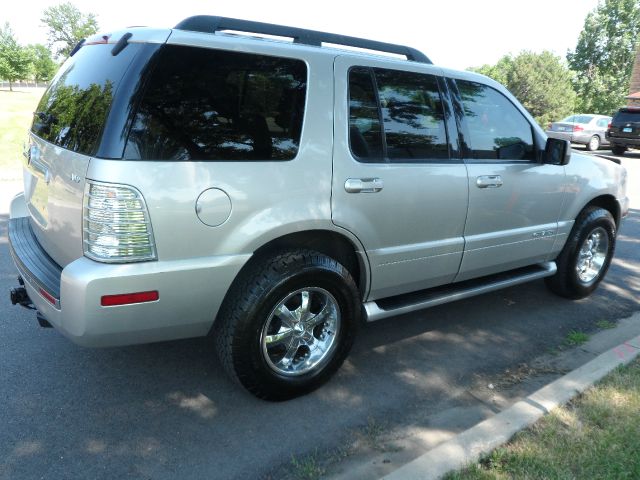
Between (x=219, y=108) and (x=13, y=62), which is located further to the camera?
(x=13, y=62)

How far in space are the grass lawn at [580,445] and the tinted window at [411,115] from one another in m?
1.73

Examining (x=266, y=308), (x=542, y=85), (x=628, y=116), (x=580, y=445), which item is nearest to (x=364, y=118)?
(x=266, y=308)

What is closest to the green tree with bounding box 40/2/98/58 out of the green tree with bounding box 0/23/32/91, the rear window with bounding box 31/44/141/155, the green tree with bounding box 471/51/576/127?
the green tree with bounding box 0/23/32/91

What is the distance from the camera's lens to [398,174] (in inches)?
129

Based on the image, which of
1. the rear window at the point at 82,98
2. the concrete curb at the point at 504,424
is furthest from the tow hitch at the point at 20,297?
the concrete curb at the point at 504,424

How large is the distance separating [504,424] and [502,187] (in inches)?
70.4

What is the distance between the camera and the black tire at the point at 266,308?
2.79 metres

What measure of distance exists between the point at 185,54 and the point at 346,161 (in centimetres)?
104

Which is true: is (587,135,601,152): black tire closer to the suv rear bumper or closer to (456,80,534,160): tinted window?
(456,80,534,160): tinted window

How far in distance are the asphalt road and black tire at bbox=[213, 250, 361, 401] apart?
0.57 feet

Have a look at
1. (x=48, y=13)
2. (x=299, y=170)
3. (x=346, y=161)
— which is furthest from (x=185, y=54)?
(x=48, y=13)

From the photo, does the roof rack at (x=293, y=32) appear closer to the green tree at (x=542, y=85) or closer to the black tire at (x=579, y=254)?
the black tire at (x=579, y=254)

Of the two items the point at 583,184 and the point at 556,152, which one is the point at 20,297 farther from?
the point at 583,184

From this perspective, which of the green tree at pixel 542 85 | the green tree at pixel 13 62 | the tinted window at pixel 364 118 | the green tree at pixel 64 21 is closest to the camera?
the tinted window at pixel 364 118
